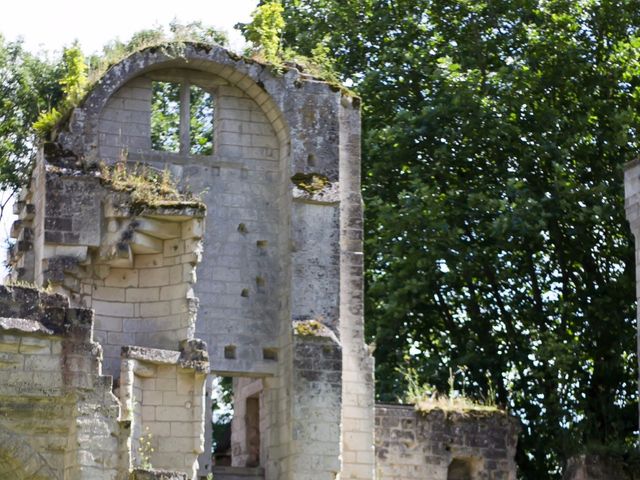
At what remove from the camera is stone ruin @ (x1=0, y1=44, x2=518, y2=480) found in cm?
2569

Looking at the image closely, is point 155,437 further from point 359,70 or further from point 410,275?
point 359,70

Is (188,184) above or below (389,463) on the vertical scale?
above

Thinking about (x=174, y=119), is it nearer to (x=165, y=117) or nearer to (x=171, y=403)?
(x=165, y=117)

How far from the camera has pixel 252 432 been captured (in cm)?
2878

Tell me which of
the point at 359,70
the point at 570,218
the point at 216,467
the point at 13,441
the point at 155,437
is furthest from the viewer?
the point at 359,70

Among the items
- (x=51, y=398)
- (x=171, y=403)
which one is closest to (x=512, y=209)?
(x=171, y=403)

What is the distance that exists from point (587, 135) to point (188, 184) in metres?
9.39

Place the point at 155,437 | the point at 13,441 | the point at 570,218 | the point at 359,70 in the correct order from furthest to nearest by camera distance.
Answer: the point at 359,70 → the point at 570,218 → the point at 155,437 → the point at 13,441

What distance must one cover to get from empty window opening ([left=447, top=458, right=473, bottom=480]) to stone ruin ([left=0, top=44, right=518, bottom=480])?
0.03m

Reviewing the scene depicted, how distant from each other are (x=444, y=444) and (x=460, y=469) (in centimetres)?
63

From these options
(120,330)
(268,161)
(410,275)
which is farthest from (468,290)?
(120,330)

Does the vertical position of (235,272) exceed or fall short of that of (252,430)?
it exceeds it

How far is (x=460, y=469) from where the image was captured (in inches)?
1124

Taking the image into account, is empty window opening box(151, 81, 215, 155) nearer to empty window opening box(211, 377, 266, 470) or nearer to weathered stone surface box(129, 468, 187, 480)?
empty window opening box(211, 377, 266, 470)
